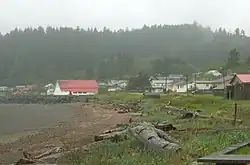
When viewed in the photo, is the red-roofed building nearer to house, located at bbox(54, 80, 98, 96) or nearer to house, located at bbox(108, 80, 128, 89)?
house, located at bbox(108, 80, 128, 89)

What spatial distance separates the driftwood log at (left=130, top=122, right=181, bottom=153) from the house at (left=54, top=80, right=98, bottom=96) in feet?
361


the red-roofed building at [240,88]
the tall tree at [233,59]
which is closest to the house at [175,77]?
Result: the tall tree at [233,59]

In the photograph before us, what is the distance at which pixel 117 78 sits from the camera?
522 feet

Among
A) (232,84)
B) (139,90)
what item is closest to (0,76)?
(139,90)

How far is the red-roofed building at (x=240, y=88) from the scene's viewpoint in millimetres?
50188

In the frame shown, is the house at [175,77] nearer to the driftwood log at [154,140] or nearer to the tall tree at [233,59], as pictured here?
the tall tree at [233,59]

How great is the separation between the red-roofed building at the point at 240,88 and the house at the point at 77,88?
77.1 metres

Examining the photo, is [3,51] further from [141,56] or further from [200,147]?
[200,147]

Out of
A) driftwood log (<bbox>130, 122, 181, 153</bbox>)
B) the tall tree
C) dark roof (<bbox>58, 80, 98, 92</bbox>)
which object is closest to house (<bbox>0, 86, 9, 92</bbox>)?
dark roof (<bbox>58, 80, 98, 92</bbox>)

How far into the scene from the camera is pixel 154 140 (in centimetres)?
1619

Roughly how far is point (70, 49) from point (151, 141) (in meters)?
183

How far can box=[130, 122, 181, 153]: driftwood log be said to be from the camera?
50.1 ft

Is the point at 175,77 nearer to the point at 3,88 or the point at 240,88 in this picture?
the point at 3,88

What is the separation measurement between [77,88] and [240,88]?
8459cm
